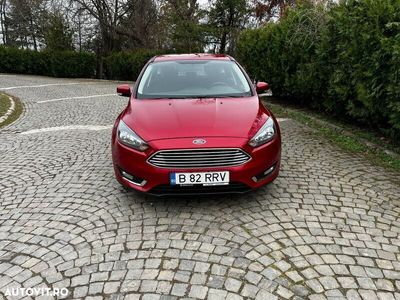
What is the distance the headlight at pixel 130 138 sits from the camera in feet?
11.9

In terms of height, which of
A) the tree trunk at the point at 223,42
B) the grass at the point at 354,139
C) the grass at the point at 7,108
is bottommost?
the grass at the point at 7,108

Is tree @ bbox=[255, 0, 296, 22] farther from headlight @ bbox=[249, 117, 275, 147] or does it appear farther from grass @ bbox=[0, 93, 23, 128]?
headlight @ bbox=[249, 117, 275, 147]

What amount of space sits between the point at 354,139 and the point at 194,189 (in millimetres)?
4076

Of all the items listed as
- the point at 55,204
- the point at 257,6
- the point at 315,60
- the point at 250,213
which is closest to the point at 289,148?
the point at 250,213

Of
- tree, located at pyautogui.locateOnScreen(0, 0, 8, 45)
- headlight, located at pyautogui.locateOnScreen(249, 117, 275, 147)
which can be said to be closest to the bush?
headlight, located at pyautogui.locateOnScreen(249, 117, 275, 147)

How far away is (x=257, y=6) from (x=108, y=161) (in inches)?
767

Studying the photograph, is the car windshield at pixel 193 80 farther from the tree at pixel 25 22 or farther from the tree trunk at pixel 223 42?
the tree at pixel 25 22

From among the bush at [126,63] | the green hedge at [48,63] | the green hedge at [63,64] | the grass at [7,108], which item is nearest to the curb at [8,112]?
the grass at [7,108]

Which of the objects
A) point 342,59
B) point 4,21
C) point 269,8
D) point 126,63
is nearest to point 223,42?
point 269,8

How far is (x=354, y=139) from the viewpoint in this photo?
6469 millimetres

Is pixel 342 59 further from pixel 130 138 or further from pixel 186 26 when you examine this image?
A: pixel 186 26

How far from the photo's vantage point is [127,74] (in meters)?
23.4

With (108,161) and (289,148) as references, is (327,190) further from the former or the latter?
(108,161)

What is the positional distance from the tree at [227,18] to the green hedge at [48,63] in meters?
9.42
